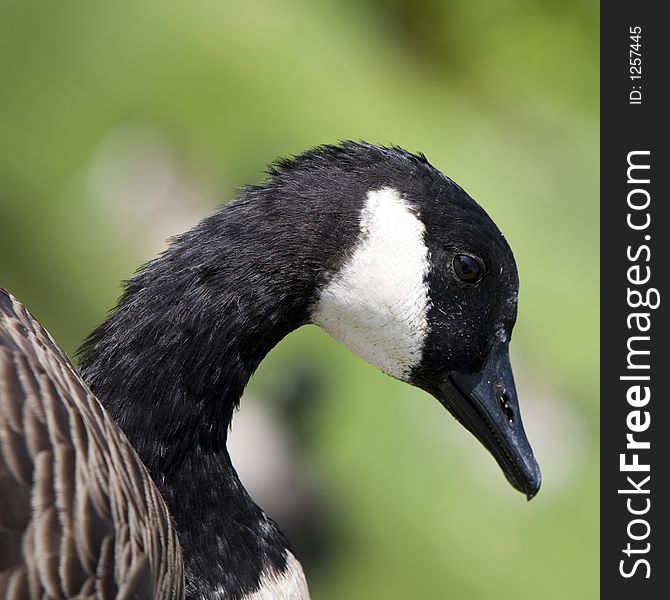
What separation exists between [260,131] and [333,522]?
1.15 m

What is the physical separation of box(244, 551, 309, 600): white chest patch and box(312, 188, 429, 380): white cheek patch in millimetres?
316

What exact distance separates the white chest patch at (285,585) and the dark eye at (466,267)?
44 centimetres

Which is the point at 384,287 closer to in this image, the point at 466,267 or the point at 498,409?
the point at 466,267

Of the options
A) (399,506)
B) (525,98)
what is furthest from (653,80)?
(399,506)

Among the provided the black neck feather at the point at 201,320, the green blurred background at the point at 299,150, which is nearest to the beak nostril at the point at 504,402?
the black neck feather at the point at 201,320

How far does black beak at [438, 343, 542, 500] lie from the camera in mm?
1333

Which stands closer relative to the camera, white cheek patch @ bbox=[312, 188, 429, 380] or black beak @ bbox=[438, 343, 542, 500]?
white cheek patch @ bbox=[312, 188, 429, 380]

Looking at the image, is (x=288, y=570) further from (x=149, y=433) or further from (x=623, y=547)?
(x=623, y=547)

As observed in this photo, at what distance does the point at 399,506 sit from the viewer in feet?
8.77

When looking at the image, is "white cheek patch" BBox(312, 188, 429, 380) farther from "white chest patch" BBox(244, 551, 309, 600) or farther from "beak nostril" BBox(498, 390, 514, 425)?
"white chest patch" BBox(244, 551, 309, 600)

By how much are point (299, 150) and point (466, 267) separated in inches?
70.2

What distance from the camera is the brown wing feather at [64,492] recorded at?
93cm

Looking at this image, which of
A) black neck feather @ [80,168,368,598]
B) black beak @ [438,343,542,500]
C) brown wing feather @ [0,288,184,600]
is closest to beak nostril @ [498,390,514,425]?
black beak @ [438,343,542,500]

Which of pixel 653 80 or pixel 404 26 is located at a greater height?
pixel 404 26
